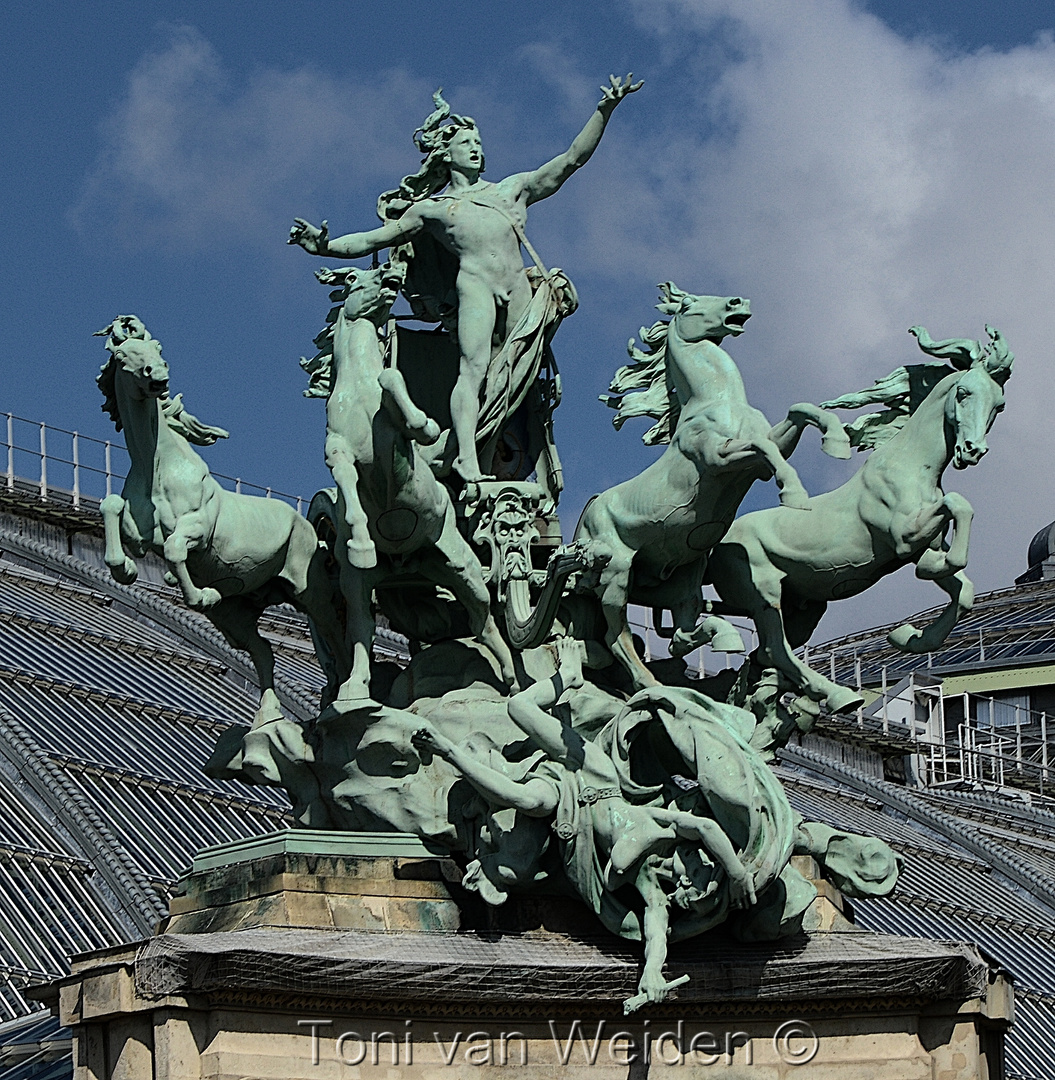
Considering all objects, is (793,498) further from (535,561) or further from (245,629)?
(245,629)

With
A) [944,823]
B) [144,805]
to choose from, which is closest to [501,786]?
[144,805]

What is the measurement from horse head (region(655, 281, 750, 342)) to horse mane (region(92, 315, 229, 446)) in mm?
4410

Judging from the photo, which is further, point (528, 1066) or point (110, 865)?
point (110, 865)

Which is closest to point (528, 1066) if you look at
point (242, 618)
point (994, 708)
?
point (242, 618)

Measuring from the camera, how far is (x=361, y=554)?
23469 millimetres

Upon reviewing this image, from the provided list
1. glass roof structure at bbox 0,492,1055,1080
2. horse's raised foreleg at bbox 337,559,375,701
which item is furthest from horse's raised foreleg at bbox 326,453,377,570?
glass roof structure at bbox 0,492,1055,1080

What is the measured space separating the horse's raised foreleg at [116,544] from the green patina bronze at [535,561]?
4 cm

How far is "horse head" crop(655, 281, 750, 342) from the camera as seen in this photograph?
2466 cm

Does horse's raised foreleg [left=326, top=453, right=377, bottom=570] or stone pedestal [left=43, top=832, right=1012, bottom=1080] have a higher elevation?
horse's raised foreleg [left=326, top=453, right=377, bottom=570]

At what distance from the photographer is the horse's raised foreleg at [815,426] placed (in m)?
23.8

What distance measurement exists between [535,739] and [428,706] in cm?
165

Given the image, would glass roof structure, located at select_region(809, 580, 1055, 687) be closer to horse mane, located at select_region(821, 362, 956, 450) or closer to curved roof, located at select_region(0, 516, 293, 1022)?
curved roof, located at select_region(0, 516, 293, 1022)

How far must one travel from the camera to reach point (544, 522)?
84.1 ft

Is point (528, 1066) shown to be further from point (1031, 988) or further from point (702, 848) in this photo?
point (1031, 988)
